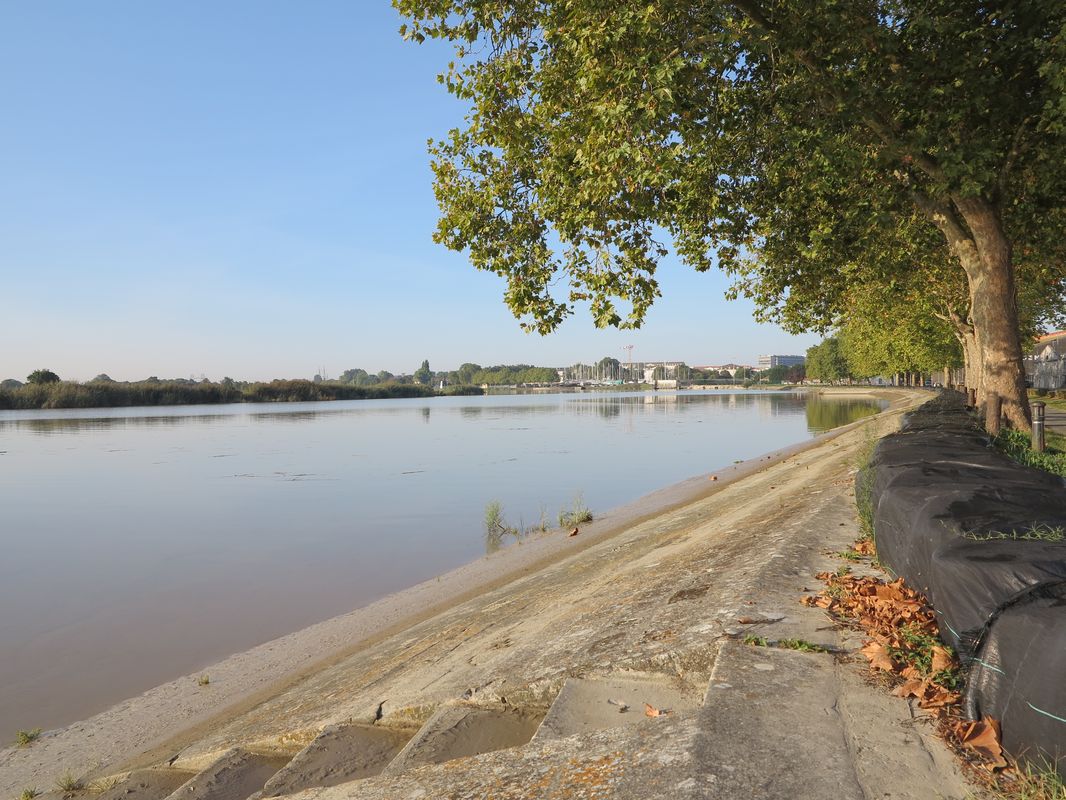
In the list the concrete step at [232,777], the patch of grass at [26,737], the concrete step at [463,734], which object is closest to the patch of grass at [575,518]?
the patch of grass at [26,737]

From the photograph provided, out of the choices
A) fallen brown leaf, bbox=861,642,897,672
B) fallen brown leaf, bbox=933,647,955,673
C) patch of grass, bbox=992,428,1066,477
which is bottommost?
fallen brown leaf, bbox=861,642,897,672

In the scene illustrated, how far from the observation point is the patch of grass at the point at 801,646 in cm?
463

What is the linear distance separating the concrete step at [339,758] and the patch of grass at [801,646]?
112 inches

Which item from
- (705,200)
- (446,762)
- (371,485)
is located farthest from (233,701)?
(371,485)

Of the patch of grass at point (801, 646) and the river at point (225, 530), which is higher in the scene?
the patch of grass at point (801, 646)

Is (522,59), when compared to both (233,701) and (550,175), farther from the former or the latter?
(233,701)

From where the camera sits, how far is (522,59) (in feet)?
37.8

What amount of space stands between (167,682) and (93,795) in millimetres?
2877

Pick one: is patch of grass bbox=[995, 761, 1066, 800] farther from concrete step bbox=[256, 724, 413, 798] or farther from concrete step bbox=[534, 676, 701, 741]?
concrete step bbox=[256, 724, 413, 798]

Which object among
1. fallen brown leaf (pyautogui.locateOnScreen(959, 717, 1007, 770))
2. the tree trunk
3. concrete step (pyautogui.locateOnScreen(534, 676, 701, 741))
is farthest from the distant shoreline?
fallen brown leaf (pyautogui.locateOnScreen(959, 717, 1007, 770))

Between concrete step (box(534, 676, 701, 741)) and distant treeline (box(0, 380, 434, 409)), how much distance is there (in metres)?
117

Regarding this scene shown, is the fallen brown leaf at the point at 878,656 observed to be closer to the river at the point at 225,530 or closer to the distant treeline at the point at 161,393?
the river at the point at 225,530

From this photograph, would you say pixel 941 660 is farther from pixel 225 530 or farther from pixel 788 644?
pixel 225 530

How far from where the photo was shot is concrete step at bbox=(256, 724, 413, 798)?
4590 millimetres
